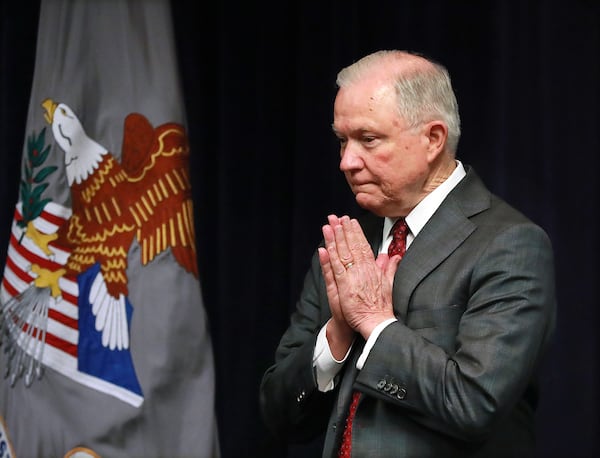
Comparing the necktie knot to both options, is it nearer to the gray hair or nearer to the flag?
the gray hair

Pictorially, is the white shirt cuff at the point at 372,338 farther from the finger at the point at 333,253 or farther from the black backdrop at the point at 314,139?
the black backdrop at the point at 314,139

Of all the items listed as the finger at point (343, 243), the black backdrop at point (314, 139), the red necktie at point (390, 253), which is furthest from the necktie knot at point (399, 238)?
the black backdrop at point (314, 139)

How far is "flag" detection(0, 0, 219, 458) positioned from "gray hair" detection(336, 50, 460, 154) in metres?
1.06

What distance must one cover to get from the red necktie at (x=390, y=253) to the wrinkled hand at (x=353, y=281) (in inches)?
2.5

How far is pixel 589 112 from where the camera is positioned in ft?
8.76

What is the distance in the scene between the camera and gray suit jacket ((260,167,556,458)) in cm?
160

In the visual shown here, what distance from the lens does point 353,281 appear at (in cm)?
173

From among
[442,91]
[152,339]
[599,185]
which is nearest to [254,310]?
[152,339]

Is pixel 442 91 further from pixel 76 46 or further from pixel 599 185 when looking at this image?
pixel 76 46

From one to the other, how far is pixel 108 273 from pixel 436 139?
1.27m

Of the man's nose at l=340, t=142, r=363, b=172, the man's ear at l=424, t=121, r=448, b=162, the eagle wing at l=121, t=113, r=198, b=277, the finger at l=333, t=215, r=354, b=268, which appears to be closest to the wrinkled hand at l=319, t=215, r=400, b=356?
the finger at l=333, t=215, r=354, b=268

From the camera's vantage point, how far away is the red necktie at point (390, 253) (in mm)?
1772

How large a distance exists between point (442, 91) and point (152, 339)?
128 cm

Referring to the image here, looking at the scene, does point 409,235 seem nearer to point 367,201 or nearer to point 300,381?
point 367,201
